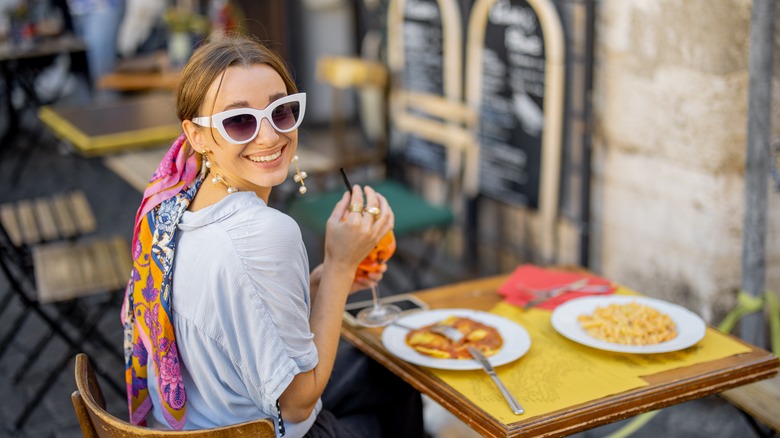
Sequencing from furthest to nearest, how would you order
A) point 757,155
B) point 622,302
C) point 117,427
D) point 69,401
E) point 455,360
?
1. point 69,401
2. point 757,155
3. point 622,302
4. point 455,360
5. point 117,427

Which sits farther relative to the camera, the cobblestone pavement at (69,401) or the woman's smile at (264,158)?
the cobblestone pavement at (69,401)

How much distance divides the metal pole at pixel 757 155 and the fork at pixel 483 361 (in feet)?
5.27

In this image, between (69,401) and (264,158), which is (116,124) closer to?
(69,401)

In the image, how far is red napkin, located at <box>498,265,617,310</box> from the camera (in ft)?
9.64

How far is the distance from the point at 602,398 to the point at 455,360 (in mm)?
385

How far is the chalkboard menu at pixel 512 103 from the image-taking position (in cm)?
491

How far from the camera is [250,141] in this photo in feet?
7.38

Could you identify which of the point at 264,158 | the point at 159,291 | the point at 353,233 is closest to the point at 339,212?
the point at 353,233

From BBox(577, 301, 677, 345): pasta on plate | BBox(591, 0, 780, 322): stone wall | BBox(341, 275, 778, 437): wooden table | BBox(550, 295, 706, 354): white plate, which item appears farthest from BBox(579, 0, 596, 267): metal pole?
BBox(341, 275, 778, 437): wooden table

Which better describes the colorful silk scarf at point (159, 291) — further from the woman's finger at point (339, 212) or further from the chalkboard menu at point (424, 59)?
the chalkboard menu at point (424, 59)

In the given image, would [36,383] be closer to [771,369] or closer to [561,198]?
[561,198]

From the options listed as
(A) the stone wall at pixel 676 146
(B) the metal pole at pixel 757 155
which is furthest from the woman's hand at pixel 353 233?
(A) the stone wall at pixel 676 146

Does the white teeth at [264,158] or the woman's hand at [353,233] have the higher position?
the white teeth at [264,158]

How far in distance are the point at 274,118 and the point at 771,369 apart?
141 centimetres
